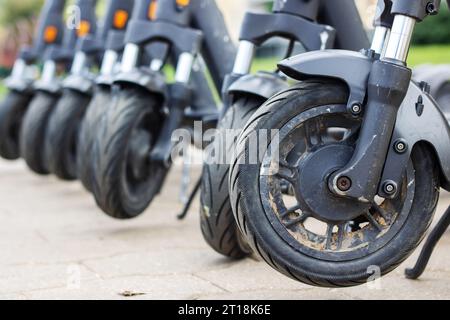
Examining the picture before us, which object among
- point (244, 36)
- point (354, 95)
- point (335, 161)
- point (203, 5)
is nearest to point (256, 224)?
point (335, 161)

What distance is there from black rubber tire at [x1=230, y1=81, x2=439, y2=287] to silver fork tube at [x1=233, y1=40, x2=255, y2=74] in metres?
0.83

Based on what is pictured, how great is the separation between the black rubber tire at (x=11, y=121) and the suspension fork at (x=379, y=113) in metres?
4.11

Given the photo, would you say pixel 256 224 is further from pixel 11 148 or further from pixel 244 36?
pixel 11 148

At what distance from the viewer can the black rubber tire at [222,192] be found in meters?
2.88

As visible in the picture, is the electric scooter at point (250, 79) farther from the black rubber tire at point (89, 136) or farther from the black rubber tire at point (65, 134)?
the black rubber tire at point (65, 134)

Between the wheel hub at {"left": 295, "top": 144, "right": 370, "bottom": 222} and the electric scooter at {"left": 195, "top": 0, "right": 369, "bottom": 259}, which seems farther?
the electric scooter at {"left": 195, "top": 0, "right": 369, "bottom": 259}

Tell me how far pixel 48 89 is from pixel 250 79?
2.93 meters

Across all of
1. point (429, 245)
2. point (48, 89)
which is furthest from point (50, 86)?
point (429, 245)

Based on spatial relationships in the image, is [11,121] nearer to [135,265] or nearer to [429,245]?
[135,265]

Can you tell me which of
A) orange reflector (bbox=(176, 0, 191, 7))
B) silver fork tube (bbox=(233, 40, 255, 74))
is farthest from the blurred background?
silver fork tube (bbox=(233, 40, 255, 74))

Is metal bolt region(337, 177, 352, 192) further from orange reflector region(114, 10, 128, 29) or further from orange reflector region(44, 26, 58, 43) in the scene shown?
orange reflector region(44, 26, 58, 43)

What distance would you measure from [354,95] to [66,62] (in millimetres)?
4212

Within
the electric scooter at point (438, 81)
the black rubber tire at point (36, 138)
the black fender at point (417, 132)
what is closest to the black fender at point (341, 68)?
the black fender at point (417, 132)

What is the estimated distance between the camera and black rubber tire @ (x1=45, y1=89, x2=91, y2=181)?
494cm
